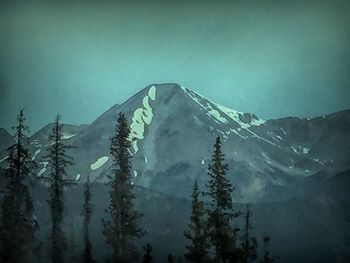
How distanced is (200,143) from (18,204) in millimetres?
55364

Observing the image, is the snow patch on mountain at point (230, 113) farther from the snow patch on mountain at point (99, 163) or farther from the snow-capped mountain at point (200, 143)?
the snow patch on mountain at point (99, 163)

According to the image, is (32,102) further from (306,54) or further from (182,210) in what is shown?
(182,210)

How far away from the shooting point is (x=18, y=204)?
→ 48.5 ft

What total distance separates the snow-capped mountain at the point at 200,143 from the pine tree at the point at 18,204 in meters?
2.65

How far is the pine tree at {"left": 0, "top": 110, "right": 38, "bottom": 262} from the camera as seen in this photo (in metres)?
14.5

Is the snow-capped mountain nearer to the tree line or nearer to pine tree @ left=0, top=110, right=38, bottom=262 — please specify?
the tree line

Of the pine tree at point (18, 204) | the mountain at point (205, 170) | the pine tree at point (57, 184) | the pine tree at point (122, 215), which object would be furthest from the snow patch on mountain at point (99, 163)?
the pine tree at point (18, 204)

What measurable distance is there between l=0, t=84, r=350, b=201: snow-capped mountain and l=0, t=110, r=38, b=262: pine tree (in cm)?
265

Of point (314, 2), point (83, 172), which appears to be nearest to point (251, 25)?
point (314, 2)

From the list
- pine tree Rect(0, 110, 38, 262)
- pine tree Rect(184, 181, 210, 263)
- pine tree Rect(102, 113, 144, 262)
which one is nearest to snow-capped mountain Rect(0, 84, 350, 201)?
pine tree Rect(102, 113, 144, 262)

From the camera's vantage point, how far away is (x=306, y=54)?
20.3 meters

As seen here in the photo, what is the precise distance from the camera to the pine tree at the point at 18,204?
1445 cm

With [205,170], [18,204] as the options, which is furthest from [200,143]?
[18,204]

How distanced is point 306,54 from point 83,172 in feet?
53.8
